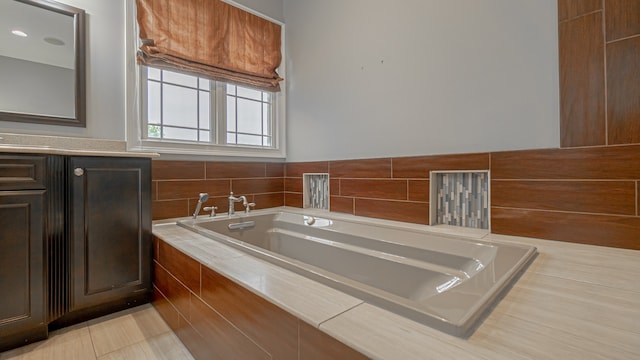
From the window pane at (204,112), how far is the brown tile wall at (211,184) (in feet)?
1.14

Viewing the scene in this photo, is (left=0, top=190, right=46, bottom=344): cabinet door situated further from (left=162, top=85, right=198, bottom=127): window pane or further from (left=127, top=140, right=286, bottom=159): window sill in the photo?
(left=162, top=85, right=198, bottom=127): window pane

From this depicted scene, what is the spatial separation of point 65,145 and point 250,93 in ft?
4.87

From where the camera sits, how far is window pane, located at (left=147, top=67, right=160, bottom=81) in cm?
208

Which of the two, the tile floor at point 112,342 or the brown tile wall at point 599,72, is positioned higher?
the brown tile wall at point 599,72

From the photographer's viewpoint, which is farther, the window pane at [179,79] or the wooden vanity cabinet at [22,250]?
the window pane at [179,79]

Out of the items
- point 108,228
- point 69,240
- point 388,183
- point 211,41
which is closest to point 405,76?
point 388,183

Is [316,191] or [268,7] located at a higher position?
[268,7]

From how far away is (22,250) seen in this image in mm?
1235

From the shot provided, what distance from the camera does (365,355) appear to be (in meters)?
0.52

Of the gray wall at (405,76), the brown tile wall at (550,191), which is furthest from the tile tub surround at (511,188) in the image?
the gray wall at (405,76)

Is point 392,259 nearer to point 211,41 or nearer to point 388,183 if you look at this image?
point 388,183

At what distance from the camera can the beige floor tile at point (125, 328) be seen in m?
1.31

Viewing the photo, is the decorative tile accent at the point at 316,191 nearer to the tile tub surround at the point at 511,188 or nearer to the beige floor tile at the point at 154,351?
the tile tub surround at the point at 511,188

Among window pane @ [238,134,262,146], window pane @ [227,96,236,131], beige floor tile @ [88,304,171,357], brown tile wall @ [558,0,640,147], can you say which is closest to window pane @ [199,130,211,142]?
window pane @ [227,96,236,131]
